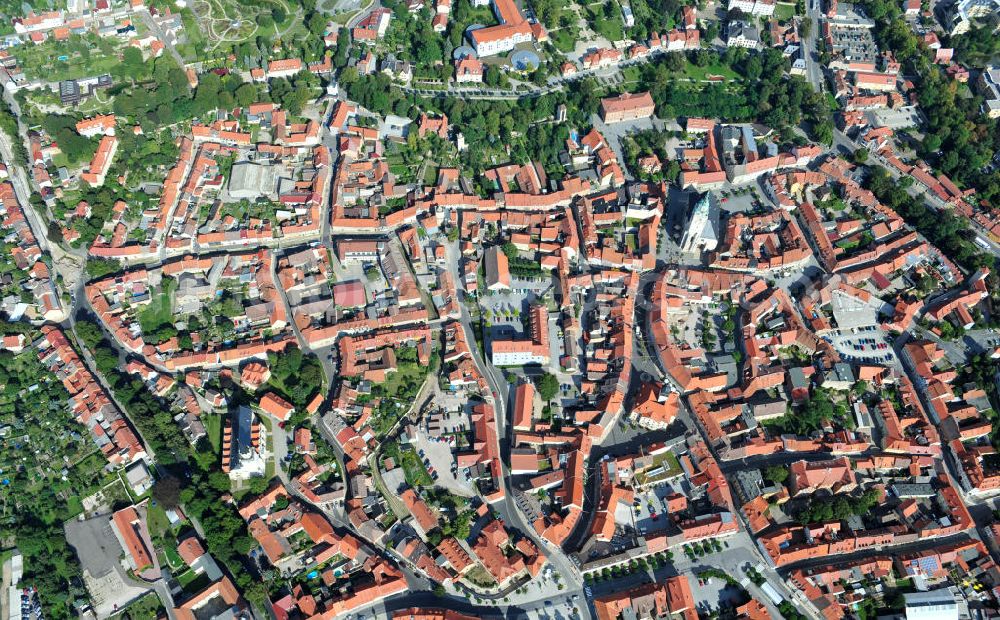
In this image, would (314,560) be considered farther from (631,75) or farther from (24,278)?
(631,75)

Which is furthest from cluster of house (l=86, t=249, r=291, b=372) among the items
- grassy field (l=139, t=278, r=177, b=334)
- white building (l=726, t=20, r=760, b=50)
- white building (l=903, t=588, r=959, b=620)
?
white building (l=726, t=20, r=760, b=50)

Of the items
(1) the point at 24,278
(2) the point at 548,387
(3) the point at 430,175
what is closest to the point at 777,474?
(2) the point at 548,387

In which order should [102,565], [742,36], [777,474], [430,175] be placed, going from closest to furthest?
[102,565] → [777,474] → [430,175] → [742,36]

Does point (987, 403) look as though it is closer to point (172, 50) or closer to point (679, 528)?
point (679, 528)

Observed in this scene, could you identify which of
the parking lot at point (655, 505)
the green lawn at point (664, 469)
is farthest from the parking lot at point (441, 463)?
the green lawn at point (664, 469)

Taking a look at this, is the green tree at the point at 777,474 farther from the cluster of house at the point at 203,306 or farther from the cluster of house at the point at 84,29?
the cluster of house at the point at 84,29
